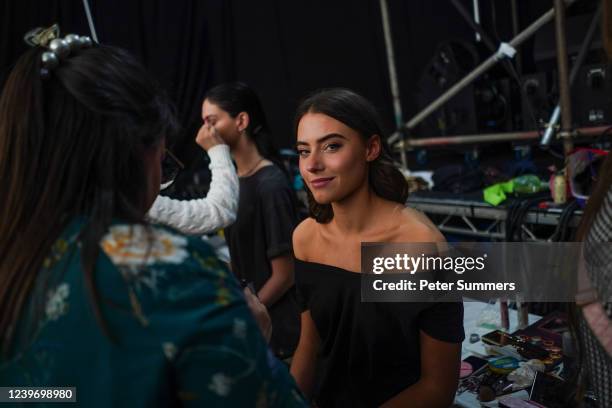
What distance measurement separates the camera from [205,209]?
56.1 inches

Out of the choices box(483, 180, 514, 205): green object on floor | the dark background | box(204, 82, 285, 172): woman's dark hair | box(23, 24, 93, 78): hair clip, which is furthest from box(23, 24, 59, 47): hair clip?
the dark background

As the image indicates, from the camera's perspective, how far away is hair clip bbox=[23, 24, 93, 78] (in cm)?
62

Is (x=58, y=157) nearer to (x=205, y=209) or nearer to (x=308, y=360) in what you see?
(x=205, y=209)

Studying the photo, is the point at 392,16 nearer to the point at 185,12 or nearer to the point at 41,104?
the point at 185,12

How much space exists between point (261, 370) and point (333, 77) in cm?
472

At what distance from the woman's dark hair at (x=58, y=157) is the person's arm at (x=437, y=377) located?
2.65ft

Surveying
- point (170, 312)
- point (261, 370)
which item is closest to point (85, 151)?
point (170, 312)

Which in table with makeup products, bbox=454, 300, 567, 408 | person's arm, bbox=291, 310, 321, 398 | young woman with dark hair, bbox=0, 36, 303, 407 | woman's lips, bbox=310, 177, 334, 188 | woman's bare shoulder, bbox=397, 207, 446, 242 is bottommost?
table with makeup products, bbox=454, 300, 567, 408

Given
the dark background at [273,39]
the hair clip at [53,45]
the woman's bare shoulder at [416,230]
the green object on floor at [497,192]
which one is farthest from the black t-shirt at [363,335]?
the dark background at [273,39]

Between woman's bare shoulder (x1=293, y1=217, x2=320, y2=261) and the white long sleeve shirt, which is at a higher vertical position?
the white long sleeve shirt

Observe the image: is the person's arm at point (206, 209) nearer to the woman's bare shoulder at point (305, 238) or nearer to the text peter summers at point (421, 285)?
the woman's bare shoulder at point (305, 238)

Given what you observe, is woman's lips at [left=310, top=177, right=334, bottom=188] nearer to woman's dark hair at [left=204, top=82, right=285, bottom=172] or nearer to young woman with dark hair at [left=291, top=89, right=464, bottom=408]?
young woman with dark hair at [left=291, top=89, right=464, bottom=408]

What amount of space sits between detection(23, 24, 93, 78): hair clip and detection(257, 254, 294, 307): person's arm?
1.19 meters

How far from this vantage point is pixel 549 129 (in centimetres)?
310
